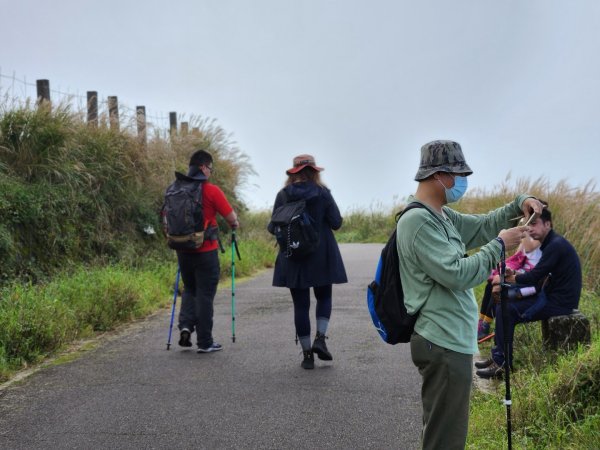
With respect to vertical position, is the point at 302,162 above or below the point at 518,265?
above

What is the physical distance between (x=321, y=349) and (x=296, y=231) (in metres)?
1.18

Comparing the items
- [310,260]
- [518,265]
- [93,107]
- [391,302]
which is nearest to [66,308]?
[310,260]

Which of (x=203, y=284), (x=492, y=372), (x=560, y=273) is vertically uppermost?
(x=560, y=273)

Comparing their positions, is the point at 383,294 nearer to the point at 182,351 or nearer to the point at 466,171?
the point at 466,171

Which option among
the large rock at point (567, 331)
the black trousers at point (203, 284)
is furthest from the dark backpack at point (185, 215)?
the large rock at point (567, 331)

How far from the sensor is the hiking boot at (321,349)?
6699 mm

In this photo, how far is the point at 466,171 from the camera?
11.3 ft

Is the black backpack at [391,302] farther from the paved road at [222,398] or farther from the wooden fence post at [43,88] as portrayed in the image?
the wooden fence post at [43,88]

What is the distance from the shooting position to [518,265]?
23.6ft

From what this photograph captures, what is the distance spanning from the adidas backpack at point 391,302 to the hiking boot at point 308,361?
3.24m

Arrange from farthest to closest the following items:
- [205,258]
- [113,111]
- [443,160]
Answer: [113,111] → [205,258] → [443,160]

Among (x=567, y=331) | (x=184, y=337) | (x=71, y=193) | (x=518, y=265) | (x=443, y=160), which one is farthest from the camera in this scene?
(x=71, y=193)

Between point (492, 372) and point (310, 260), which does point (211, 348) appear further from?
point (492, 372)

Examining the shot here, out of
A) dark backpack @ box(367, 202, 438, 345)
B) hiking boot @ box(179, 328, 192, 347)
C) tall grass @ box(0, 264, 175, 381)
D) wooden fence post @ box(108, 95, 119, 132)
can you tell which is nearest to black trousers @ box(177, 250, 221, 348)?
hiking boot @ box(179, 328, 192, 347)
